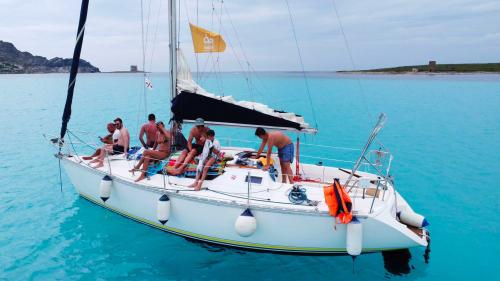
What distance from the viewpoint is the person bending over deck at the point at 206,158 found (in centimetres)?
705

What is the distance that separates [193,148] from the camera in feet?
25.6

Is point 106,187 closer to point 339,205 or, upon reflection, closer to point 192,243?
point 192,243

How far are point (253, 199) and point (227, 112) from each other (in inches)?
95.0

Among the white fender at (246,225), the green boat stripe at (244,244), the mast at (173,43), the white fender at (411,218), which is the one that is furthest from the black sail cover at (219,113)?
the white fender at (411,218)

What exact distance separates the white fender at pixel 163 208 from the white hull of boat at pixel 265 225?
13cm

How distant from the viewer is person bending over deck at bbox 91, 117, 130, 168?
8.47 metres

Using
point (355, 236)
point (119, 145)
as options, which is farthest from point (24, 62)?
point (355, 236)

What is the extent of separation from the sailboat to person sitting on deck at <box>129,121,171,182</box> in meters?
0.38

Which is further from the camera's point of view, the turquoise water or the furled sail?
the furled sail

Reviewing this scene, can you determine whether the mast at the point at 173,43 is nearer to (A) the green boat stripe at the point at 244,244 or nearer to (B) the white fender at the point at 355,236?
(A) the green boat stripe at the point at 244,244

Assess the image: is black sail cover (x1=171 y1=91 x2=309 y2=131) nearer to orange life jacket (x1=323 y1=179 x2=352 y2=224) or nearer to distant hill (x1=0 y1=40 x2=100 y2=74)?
orange life jacket (x1=323 y1=179 x2=352 y2=224)

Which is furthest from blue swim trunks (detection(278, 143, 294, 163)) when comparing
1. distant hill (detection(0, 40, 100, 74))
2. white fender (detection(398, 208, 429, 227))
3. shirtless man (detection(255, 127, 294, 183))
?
distant hill (detection(0, 40, 100, 74))

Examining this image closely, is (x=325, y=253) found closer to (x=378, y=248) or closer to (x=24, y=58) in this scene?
(x=378, y=248)

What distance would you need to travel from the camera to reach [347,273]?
6672 millimetres
